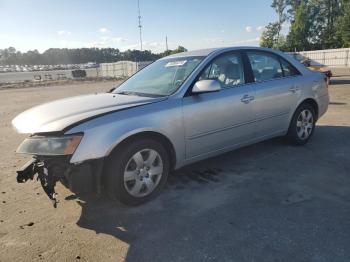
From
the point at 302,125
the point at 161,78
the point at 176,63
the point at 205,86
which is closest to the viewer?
the point at 205,86

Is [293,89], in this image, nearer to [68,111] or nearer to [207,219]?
[207,219]

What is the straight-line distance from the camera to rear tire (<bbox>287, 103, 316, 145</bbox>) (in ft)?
18.4

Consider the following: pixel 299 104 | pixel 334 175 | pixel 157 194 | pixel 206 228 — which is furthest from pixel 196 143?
pixel 299 104

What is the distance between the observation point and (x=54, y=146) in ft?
10.8

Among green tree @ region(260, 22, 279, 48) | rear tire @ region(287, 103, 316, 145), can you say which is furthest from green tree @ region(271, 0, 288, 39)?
rear tire @ region(287, 103, 316, 145)

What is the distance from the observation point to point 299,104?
5.60 metres

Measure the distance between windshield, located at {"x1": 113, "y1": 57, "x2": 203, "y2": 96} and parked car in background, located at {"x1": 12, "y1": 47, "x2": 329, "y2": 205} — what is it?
17mm

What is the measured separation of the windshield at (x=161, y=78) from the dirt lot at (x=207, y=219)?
118 cm

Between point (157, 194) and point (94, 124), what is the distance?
118 centimetres

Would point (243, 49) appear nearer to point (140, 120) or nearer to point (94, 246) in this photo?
point (140, 120)

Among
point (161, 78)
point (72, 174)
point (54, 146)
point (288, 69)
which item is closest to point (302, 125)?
point (288, 69)

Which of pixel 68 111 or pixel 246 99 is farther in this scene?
pixel 246 99

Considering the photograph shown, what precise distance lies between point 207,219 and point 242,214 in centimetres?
36

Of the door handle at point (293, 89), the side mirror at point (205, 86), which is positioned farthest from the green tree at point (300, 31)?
the side mirror at point (205, 86)
